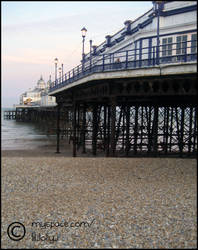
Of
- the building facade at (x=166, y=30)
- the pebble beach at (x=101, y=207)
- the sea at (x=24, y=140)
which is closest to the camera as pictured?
the pebble beach at (x=101, y=207)

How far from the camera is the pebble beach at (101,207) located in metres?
5.34

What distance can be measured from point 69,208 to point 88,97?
7.24m


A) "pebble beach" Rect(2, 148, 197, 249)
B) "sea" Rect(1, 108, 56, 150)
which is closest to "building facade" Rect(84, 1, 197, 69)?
"pebble beach" Rect(2, 148, 197, 249)

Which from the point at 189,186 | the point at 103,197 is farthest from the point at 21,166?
the point at 189,186

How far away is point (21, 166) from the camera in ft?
39.5

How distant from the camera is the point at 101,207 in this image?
6.81 meters

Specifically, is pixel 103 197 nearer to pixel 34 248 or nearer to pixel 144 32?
pixel 34 248

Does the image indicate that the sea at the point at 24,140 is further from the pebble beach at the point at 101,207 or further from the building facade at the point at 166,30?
the pebble beach at the point at 101,207

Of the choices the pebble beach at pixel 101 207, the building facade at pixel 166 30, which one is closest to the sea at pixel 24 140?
the building facade at pixel 166 30

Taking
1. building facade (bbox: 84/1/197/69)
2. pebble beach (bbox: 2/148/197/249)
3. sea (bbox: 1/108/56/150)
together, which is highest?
building facade (bbox: 84/1/197/69)

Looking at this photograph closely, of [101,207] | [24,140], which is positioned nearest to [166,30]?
[101,207]

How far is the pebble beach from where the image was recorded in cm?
534

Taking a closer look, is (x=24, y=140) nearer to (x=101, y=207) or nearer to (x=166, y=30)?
(x=166, y=30)

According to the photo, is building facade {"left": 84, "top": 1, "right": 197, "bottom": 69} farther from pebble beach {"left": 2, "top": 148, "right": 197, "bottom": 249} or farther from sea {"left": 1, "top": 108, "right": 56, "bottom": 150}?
sea {"left": 1, "top": 108, "right": 56, "bottom": 150}
